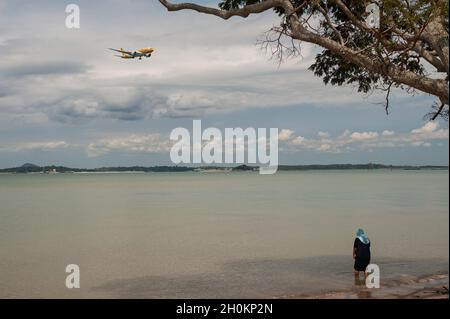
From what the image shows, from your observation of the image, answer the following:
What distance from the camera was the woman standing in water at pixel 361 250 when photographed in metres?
14.7

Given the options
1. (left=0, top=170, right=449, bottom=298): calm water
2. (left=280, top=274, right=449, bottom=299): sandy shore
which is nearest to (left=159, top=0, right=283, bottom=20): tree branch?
(left=0, top=170, right=449, bottom=298): calm water

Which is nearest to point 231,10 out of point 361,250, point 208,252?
point 361,250

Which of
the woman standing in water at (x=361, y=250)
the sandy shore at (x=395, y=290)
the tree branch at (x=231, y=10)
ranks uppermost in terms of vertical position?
the tree branch at (x=231, y=10)

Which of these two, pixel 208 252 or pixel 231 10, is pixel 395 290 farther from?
pixel 208 252

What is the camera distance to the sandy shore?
12742 mm

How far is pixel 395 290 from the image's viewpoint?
1392 centimetres

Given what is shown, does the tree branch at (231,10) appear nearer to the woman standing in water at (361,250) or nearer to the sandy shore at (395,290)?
the woman standing in water at (361,250)

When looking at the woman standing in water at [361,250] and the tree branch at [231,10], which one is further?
the woman standing in water at [361,250]

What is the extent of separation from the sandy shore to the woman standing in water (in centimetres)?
60

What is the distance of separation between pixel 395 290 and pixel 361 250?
1436 millimetres

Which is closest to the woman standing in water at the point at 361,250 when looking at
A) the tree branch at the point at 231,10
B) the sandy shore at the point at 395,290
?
the sandy shore at the point at 395,290

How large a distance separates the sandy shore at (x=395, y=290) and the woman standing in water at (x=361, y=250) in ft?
1.98
